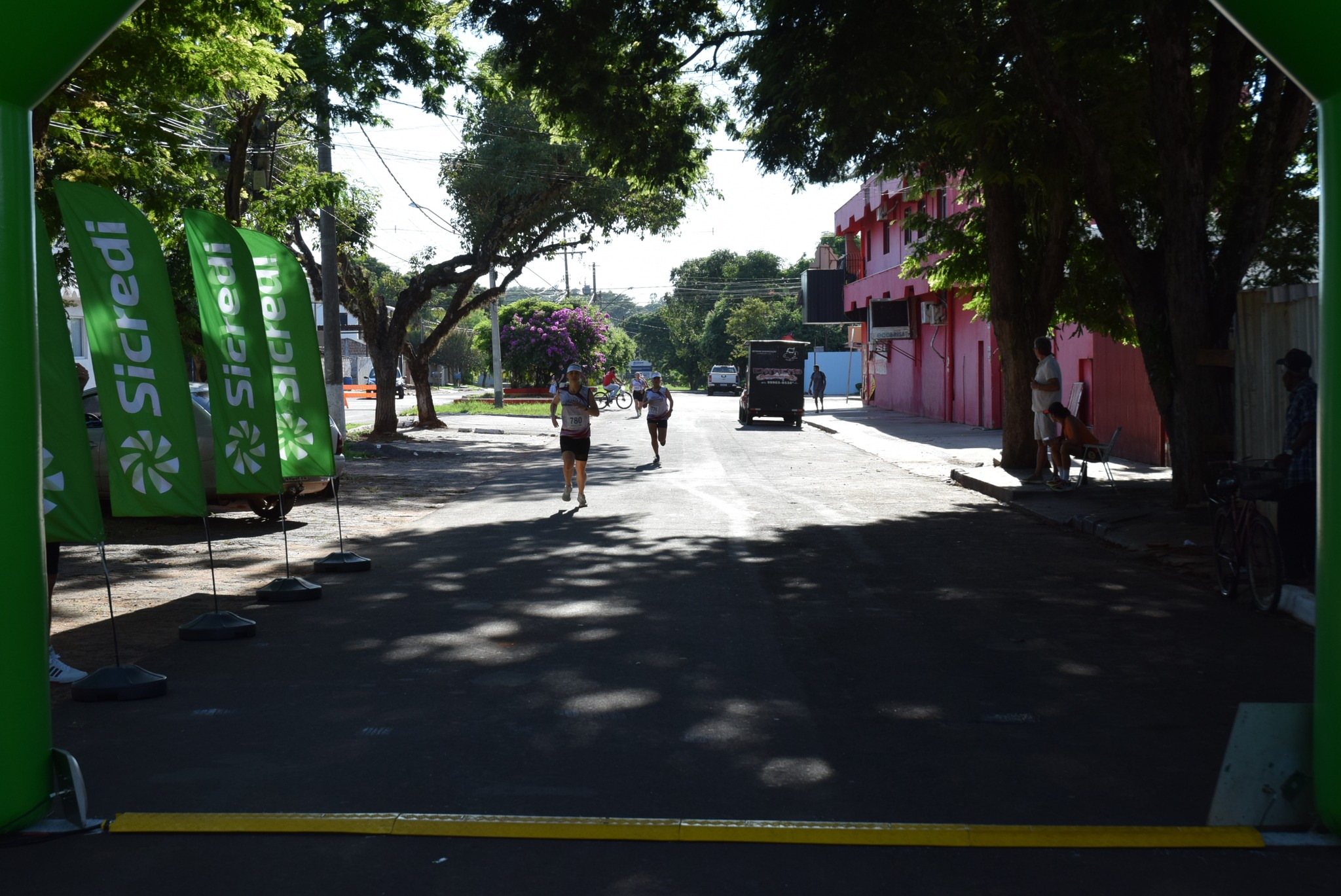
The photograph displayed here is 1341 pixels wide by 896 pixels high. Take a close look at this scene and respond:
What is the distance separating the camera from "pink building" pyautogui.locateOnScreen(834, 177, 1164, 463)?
69.0 feet

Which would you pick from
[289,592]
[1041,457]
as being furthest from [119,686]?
[1041,457]

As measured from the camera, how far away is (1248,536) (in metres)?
8.47

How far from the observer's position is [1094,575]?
9.98m

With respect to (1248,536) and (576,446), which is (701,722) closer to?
(1248,536)

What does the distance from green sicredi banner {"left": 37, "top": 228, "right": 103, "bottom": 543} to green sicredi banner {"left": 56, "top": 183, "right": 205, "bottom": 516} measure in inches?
42.3

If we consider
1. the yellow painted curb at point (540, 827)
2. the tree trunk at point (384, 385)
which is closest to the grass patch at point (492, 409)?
the tree trunk at point (384, 385)

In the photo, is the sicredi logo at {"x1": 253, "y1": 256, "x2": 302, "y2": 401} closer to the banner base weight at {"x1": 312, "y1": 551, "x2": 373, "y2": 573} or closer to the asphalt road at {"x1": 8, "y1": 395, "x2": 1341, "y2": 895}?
the banner base weight at {"x1": 312, "y1": 551, "x2": 373, "y2": 573}

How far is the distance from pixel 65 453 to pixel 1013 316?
1491 cm

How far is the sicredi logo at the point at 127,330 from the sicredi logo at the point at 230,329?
1.47 meters

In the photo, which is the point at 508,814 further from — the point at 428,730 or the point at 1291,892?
the point at 1291,892

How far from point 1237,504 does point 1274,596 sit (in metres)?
0.77

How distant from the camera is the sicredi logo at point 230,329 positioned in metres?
8.64

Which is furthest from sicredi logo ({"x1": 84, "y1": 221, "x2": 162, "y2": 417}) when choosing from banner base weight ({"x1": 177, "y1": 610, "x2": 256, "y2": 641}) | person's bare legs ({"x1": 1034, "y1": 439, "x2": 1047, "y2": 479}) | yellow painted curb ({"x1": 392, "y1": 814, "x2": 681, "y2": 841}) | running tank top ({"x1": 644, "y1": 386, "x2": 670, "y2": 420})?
running tank top ({"x1": 644, "y1": 386, "x2": 670, "y2": 420})

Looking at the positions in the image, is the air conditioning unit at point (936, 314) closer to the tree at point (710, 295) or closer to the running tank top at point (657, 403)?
the running tank top at point (657, 403)
